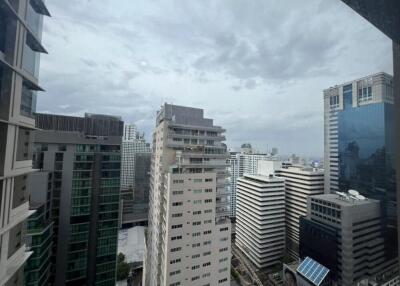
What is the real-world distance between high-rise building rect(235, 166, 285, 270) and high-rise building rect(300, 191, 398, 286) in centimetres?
325

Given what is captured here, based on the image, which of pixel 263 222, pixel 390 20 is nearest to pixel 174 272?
pixel 390 20

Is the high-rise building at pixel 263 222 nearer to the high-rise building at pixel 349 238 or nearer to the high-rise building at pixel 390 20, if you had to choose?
the high-rise building at pixel 349 238

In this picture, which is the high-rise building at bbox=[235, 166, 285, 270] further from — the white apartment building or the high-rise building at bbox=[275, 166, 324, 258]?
the white apartment building

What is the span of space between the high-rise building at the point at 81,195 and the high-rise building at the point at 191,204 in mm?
2330

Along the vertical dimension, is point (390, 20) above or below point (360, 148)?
below

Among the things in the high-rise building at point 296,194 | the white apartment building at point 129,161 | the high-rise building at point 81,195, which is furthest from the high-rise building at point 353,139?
the white apartment building at point 129,161

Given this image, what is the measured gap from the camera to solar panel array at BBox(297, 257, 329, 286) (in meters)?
12.4

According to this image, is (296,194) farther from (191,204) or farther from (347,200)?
(191,204)

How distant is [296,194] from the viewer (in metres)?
19.4

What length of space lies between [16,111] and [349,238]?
55.4 feet

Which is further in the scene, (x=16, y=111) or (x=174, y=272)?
(x=174, y=272)

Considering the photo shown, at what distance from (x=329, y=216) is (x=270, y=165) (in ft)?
25.0

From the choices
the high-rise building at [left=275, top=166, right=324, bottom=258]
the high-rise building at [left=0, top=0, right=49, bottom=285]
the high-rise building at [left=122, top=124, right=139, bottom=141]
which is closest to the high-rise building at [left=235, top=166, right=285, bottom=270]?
the high-rise building at [left=275, top=166, right=324, bottom=258]

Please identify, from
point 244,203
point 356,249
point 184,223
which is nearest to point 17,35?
point 184,223
